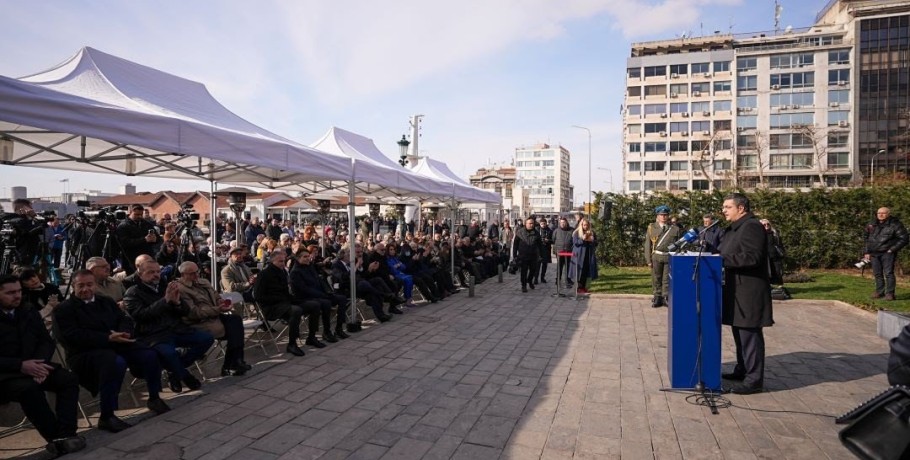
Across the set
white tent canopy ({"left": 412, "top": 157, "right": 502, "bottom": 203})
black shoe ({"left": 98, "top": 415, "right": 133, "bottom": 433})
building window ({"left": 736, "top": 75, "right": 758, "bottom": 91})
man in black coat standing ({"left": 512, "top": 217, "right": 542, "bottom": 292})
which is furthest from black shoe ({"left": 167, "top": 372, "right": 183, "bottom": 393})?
building window ({"left": 736, "top": 75, "right": 758, "bottom": 91})

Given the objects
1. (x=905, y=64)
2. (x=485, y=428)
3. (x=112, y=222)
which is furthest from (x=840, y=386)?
(x=905, y=64)

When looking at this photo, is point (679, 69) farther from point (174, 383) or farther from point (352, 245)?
point (174, 383)

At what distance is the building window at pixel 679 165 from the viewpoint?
2835 inches

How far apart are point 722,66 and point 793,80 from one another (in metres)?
8.81

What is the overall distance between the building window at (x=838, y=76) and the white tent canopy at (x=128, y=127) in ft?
250

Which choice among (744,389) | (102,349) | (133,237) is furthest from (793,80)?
(102,349)

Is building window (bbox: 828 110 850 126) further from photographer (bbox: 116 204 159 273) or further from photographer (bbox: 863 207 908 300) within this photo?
photographer (bbox: 116 204 159 273)

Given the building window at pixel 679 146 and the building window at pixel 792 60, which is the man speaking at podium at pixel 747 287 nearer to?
the building window at pixel 679 146

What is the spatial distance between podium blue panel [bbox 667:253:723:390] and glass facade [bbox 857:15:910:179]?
73.1 meters

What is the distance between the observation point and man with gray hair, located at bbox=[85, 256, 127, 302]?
4.91 metres

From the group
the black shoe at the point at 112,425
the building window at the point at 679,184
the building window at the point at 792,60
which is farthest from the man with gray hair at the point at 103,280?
the building window at the point at 792,60

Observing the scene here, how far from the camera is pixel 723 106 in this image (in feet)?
227

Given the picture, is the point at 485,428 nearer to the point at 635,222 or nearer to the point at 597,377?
the point at 597,377

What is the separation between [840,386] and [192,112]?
7702 mm
